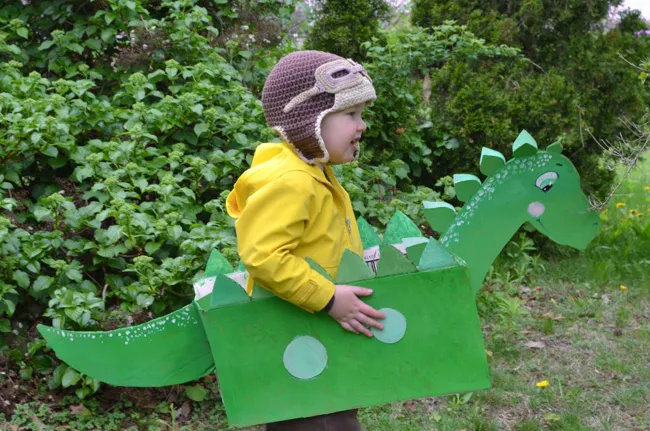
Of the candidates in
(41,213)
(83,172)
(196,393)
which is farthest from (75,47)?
(196,393)

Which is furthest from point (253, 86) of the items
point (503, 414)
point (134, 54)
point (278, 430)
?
point (278, 430)

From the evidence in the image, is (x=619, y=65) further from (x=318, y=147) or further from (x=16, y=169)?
(x=16, y=169)

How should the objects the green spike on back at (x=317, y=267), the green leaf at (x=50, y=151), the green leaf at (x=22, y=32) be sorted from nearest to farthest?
the green spike on back at (x=317, y=267) → the green leaf at (x=50, y=151) → the green leaf at (x=22, y=32)

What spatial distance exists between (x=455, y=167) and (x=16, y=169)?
8.59 ft

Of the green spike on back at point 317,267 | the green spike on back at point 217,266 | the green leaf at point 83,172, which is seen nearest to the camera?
the green spike on back at point 317,267

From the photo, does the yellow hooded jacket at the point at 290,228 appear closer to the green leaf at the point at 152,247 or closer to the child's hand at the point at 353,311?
the child's hand at the point at 353,311

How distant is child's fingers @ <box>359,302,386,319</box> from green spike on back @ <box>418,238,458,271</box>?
18 cm

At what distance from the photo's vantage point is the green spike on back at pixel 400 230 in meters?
2.79

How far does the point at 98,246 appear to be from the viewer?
3.47 m

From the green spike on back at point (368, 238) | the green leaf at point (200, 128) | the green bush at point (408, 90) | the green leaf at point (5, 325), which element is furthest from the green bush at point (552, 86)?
the green leaf at point (5, 325)

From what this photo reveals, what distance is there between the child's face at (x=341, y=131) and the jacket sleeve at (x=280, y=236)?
0.59ft

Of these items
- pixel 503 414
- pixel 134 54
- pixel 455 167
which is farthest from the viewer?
pixel 455 167

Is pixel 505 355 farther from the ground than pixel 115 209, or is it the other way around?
pixel 115 209

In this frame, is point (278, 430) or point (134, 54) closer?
point (278, 430)
